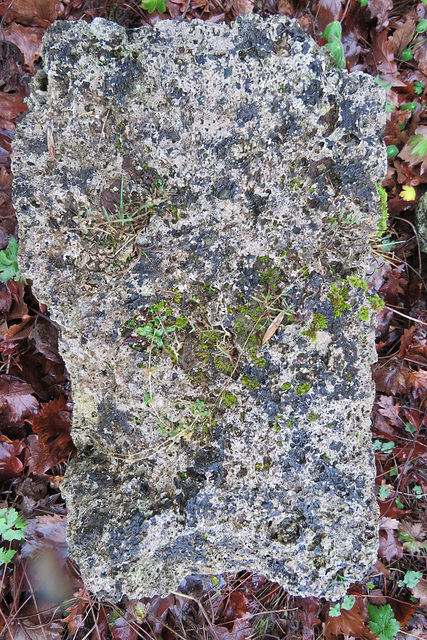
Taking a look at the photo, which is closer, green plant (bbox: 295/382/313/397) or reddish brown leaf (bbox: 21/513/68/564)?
green plant (bbox: 295/382/313/397)

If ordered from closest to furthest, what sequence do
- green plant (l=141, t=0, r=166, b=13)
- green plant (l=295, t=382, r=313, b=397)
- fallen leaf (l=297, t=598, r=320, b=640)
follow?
green plant (l=295, t=382, r=313, b=397) → green plant (l=141, t=0, r=166, b=13) → fallen leaf (l=297, t=598, r=320, b=640)

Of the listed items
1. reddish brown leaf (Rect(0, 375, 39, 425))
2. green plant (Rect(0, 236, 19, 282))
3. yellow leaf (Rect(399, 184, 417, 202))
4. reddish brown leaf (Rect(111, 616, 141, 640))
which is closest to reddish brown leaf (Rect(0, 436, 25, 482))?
reddish brown leaf (Rect(0, 375, 39, 425))

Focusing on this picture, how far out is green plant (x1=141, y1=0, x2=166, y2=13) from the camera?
2507mm

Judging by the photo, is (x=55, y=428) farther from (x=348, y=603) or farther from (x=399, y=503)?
(x=399, y=503)

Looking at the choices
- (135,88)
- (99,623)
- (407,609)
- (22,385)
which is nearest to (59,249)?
(135,88)

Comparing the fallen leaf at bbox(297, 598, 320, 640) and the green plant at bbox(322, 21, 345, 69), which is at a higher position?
the green plant at bbox(322, 21, 345, 69)

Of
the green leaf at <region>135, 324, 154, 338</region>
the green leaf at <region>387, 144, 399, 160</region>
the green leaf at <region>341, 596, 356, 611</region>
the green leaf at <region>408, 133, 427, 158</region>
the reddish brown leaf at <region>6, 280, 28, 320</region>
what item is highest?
the green leaf at <region>408, 133, 427, 158</region>

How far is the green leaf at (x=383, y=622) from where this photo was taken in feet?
9.79

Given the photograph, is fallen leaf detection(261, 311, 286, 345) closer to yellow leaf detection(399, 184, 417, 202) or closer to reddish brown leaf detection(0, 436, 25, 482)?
yellow leaf detection(399, 184, 417, 202)

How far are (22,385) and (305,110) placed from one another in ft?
8.41

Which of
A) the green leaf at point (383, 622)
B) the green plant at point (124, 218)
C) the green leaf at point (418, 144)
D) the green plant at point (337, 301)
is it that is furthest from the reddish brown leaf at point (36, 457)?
the green leaf at point (418, 144)

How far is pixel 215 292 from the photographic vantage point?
2.11 meters

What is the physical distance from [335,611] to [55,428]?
255cm

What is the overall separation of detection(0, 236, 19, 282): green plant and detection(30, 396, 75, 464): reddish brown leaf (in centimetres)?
95
